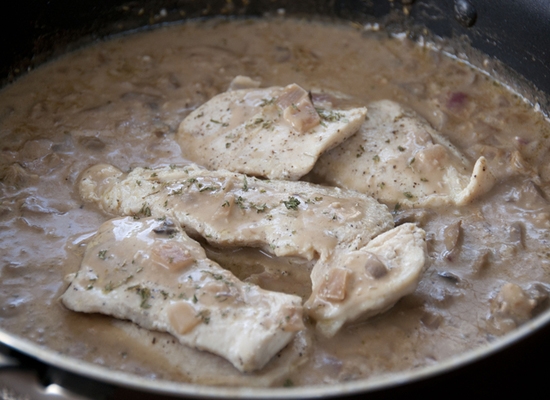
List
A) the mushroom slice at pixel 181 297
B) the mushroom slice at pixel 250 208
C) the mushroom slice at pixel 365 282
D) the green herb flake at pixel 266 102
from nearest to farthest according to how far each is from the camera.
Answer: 1. the mushroom slice at pixel 181 297
2. the mushroom slice at pixel 365 282
3. the mushroom slice at pixel 250 208
4. the green herb flake at pixel 266 102

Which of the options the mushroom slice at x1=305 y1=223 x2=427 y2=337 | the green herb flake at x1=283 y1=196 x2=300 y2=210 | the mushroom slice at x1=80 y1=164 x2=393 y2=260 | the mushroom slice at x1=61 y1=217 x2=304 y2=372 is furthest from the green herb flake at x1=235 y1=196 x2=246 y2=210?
the mushroom slice at x1=305 y1=223 x2=427 y2=337

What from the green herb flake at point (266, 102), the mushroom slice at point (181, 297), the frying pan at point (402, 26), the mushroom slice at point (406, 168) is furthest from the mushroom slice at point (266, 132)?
the frying pan at point (402, 26)

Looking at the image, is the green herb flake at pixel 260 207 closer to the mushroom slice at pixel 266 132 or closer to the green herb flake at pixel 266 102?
the mushroom slice at pixel 266 132

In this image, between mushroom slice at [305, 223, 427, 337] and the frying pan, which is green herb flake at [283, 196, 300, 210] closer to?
mushroom slice at [305, 223, 427, 337]

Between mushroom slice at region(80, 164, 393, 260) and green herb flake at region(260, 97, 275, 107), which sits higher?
green herb flake at region(260, 97, 275, 107)

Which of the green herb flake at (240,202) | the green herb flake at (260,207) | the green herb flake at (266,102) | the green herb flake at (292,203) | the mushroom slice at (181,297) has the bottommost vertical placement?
the mushroom slice at (181,297)

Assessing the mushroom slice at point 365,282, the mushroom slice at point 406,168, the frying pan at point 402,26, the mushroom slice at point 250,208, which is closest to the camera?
the frying pan at point 402,26

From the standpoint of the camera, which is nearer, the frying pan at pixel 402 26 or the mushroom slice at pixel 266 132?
the frying pan at pixel 402 26
